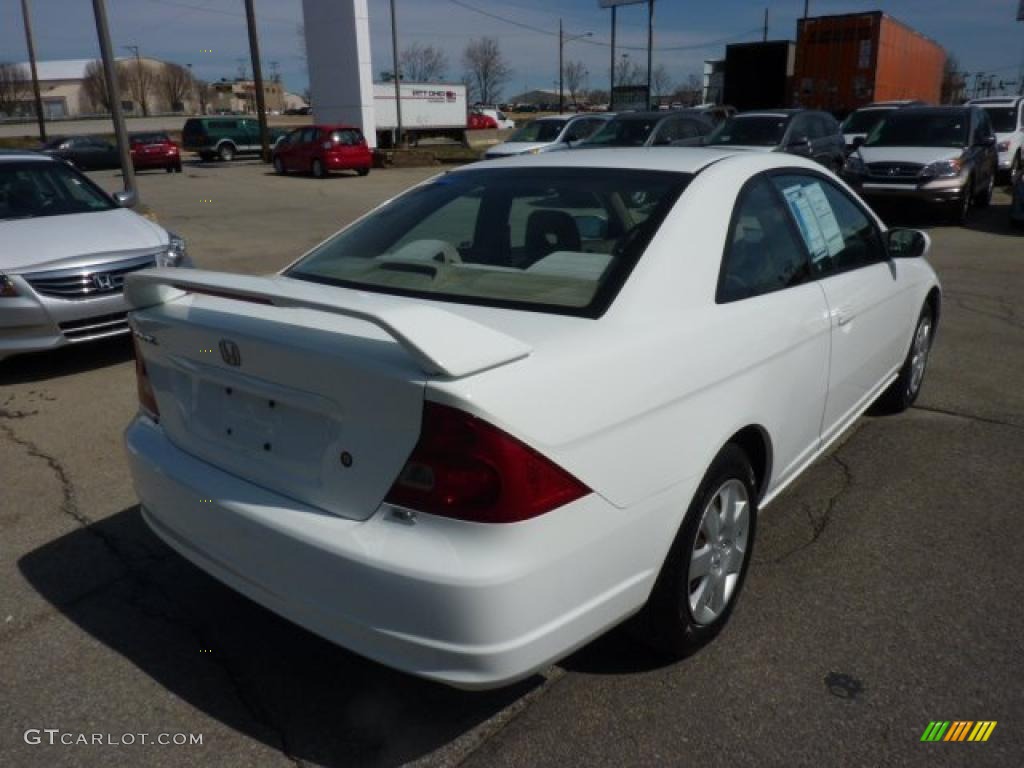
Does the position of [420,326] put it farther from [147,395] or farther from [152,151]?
[152,151]

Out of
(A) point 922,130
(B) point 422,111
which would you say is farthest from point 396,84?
(A) point 922,130

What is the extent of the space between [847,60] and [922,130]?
11.9 metres

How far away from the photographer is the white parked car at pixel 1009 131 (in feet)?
58.5

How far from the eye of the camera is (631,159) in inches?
124

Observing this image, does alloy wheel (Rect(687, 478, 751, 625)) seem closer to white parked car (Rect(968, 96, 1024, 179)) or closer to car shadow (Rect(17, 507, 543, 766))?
car shadow (Rect(17, 507, 543, 766))

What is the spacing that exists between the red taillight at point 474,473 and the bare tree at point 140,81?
121m

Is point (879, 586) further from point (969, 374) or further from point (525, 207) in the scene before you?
point (969, 374)

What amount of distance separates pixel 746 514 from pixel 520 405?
47.7 inches

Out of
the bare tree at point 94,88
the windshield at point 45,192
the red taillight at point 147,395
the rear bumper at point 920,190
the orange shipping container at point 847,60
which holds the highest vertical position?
the bare tree at point 94,88

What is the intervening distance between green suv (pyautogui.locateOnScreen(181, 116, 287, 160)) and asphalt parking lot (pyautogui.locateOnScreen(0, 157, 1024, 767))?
3471cm

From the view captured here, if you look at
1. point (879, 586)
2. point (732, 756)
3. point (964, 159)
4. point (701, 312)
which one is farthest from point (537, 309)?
point (964, 159)

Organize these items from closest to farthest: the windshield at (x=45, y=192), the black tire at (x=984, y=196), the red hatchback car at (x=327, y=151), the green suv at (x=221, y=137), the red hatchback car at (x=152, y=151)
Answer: the windshield at (x=45, y=192)
the black tire at (x=984, y=196)
the red hatchback car at (x=327, y=151)
the red hatchback car at (x=152, y=151)
the green suv at (x=221, y=137)

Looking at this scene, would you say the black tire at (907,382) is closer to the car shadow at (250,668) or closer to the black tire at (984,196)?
the car shadow at (250,668)

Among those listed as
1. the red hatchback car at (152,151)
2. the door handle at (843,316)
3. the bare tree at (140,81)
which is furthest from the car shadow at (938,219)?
the bare tree at (140,81)
